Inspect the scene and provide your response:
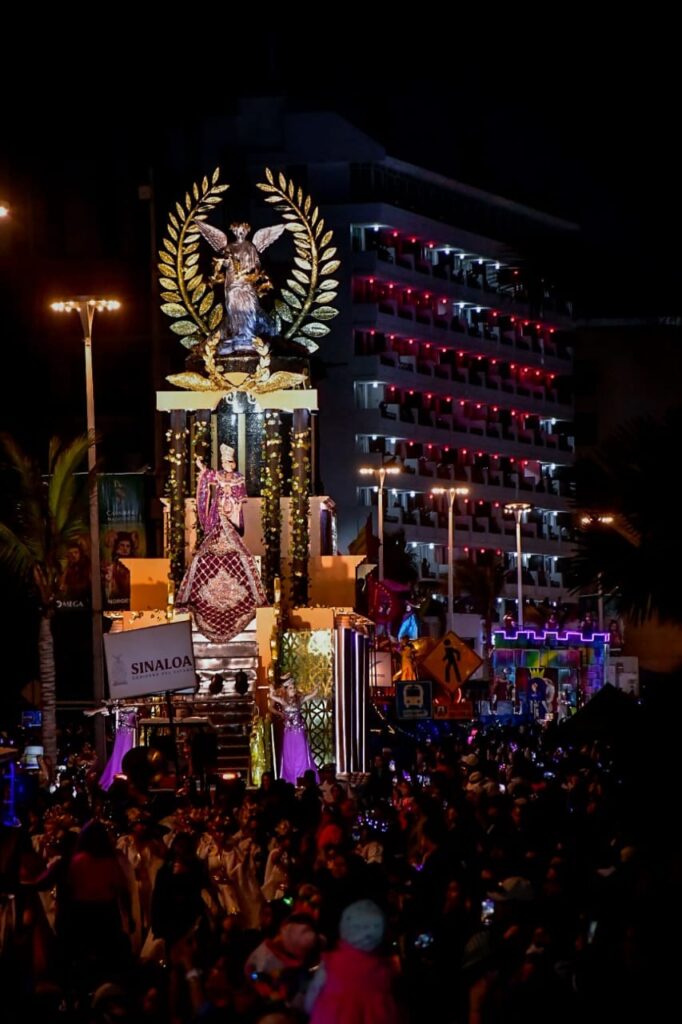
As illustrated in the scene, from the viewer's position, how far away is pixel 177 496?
4534 cm

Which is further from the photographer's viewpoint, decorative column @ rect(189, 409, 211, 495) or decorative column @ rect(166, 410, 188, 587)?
decorative column @ rect(189, 409, 211, 495)

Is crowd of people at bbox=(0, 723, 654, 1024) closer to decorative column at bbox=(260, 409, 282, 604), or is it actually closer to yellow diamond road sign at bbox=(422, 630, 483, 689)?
yellow diamond road sign at bbox=(422, 630, 483, 689)

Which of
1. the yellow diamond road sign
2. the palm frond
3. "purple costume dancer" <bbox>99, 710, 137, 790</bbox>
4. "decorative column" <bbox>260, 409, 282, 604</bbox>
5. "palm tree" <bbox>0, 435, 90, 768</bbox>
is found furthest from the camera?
"decorative column" <bbox>260, 409, 282, 604</bbox>

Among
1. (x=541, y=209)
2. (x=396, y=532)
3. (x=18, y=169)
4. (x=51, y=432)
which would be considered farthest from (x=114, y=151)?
(x=541, y=209)

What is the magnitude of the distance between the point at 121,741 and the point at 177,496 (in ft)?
21.1

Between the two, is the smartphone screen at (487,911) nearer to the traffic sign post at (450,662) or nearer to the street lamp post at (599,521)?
the street lamp post at (599,521)

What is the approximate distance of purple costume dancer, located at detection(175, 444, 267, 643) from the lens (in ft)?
144

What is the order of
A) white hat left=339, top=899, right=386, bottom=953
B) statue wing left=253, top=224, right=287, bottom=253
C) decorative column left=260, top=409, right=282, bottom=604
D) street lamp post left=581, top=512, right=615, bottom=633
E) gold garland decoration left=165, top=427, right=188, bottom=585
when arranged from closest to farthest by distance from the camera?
1. white hat left=339, top=899, right=386, bottom=953
2. street lamp post left=581, top=512, right=615, bottom=633
3. decorative column left=260, top=409, right=282, bottom=604
4. gold garland decoration left=165, top=427, right=188, bottom=585
5. statue wing left=253, top=224, right=287, bottom=253

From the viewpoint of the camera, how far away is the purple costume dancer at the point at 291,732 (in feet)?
134

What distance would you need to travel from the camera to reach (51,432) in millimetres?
82562

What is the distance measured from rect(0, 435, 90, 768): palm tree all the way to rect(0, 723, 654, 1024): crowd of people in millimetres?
11597

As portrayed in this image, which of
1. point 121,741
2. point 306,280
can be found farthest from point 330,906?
point 306,280

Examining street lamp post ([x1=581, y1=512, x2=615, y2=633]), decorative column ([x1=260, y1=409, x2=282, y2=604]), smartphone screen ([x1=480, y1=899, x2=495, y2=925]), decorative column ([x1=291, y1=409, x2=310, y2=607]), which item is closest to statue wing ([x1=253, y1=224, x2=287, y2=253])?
decorative column ([x1=260, y1=409, x2=282, y2=604])

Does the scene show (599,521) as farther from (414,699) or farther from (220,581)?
(220,581)
